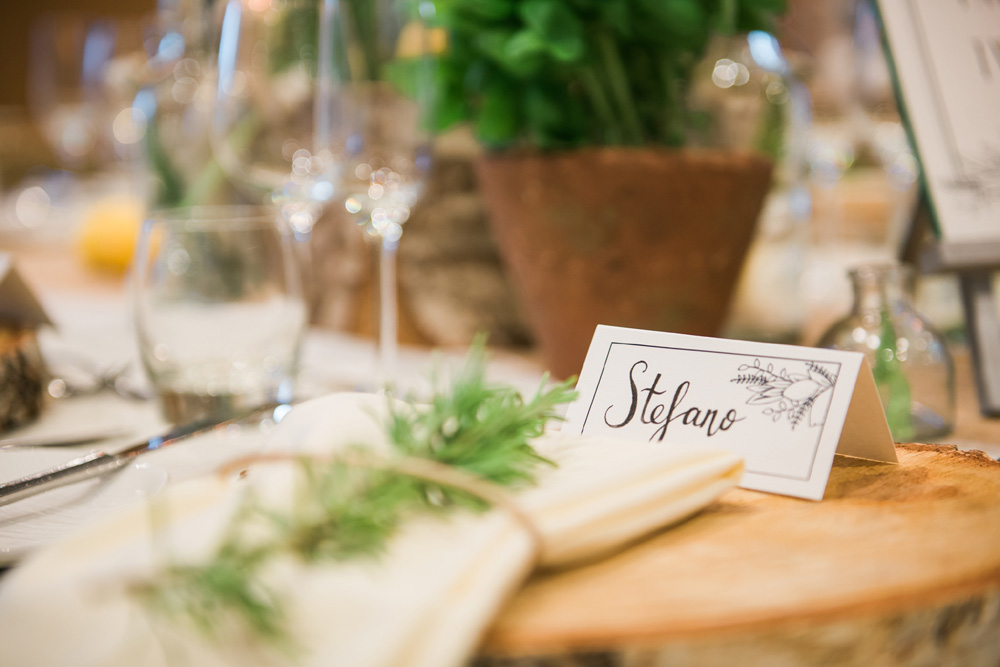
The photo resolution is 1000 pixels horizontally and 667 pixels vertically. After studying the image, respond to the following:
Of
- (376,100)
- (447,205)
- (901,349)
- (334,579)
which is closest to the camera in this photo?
(334,579)

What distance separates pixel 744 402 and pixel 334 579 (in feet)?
0.65

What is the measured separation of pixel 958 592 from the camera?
0.79 ft

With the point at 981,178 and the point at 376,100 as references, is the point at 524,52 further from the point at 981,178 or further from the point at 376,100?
the point at 981,178

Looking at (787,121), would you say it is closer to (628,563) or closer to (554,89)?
(554,89)

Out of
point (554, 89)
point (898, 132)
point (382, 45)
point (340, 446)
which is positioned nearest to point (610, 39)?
point (554, 89)

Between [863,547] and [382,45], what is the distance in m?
0.52

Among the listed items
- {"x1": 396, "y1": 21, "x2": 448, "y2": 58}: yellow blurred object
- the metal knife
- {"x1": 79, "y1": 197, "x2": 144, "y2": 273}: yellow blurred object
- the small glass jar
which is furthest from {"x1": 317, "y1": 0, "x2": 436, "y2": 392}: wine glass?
{"x1": 79, "y1": 197, "x2": 144, "y2": 273}: yellow blurred object

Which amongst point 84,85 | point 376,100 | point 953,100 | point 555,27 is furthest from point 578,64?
point 84,85

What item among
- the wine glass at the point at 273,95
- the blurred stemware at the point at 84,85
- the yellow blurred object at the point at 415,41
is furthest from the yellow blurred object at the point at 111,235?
the yellow blurred object at the point at 415,41

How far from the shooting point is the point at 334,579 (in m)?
0.22

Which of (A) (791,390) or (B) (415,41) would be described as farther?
(B) (415,41)

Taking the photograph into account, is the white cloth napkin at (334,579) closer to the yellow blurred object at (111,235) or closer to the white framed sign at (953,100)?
the white framed sign at (953,100)

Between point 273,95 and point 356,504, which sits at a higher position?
point 273,95

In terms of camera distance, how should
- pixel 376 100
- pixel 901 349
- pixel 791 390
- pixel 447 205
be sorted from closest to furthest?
pixel 791 390, pixel 901 349, pixel 376 100, pixel 447 205
